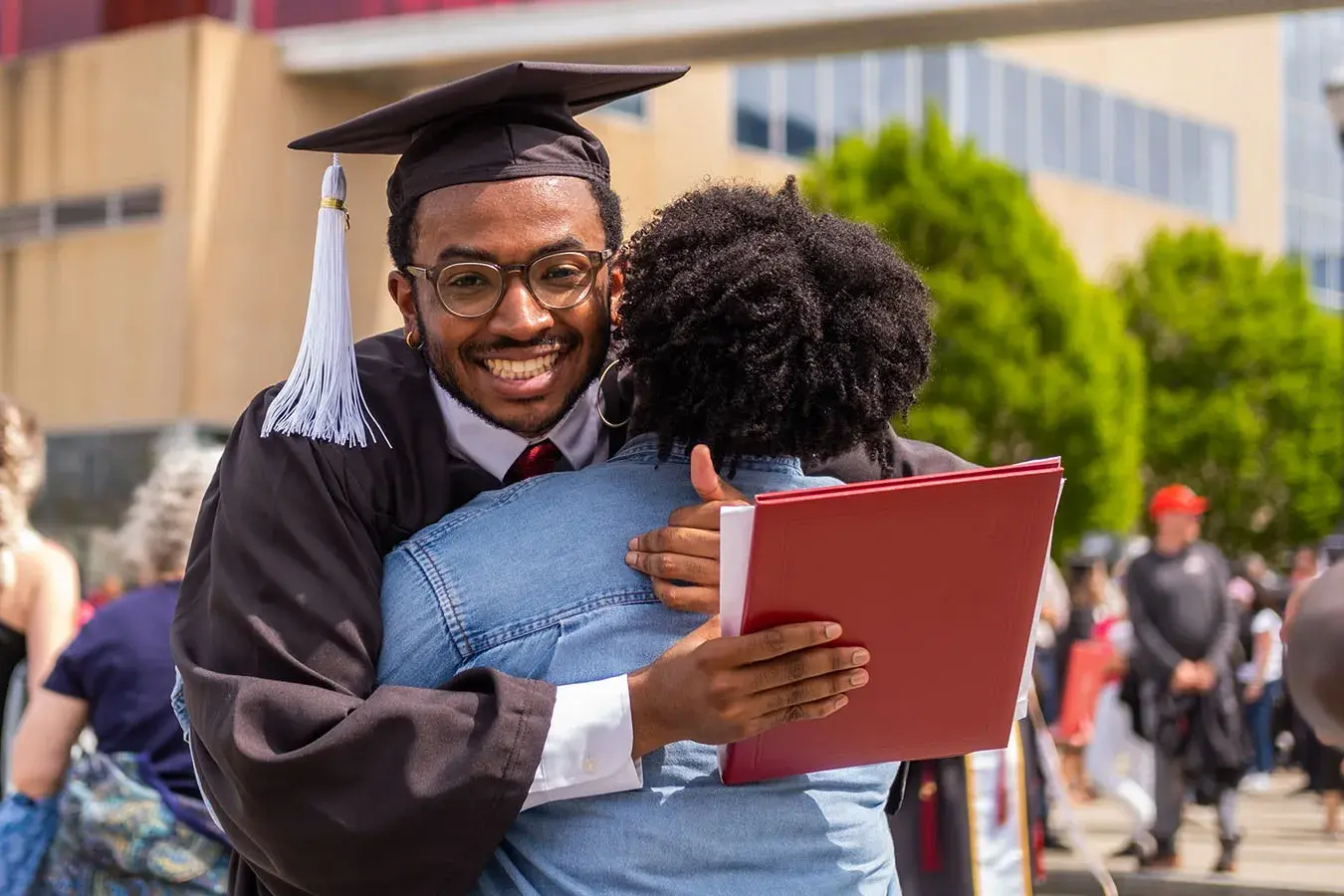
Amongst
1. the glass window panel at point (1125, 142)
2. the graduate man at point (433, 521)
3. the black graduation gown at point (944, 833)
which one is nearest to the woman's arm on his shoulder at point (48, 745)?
the black graduation gown at point (944, 833)

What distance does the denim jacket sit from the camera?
6.80 ft

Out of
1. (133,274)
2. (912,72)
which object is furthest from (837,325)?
(912,72)

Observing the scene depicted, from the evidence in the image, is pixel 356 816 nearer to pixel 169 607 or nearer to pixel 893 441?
pixel 893 441

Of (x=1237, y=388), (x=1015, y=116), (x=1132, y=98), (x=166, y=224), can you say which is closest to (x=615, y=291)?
(x=166, y=224)

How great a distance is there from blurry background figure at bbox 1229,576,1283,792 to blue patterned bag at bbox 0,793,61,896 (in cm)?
1087

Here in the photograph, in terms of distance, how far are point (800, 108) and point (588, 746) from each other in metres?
24.9

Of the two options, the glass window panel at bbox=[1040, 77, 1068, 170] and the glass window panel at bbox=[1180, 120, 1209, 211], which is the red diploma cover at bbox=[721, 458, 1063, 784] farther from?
the glass window panel at bbox=[1180, 120, 1209, 211]

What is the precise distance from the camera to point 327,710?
2.00m

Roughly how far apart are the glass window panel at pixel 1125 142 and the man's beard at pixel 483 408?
114 feet

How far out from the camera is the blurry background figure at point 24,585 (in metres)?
4.95

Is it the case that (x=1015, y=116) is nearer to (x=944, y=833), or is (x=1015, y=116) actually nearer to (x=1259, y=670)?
(x=1259, y=670)

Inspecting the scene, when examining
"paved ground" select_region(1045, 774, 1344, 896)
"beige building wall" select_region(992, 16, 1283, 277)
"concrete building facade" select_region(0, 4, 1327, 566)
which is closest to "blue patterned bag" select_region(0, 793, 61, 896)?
"paved ground" select_region(1045, 774, 1344, 896)

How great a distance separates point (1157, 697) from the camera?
1027cm

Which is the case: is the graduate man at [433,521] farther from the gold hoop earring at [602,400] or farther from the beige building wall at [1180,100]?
the beige building wall at [1180,100]
